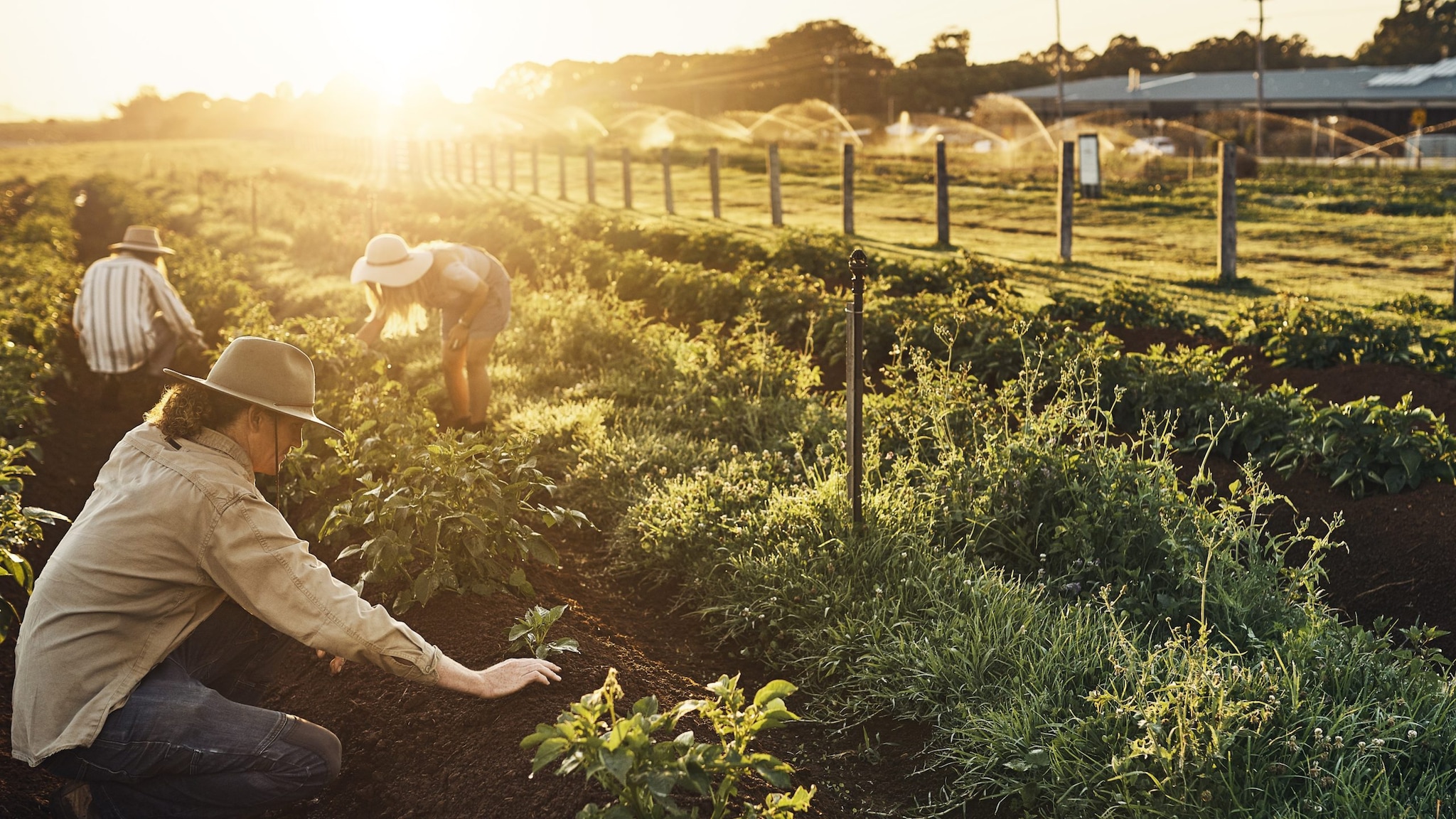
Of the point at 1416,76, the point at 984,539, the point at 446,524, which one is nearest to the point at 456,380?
the point at 446,524

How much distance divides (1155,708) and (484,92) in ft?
284

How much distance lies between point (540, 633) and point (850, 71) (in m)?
71.0

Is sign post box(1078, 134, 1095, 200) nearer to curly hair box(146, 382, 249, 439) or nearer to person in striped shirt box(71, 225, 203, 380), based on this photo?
person in striped shirt box(71, 225, 203, 380)

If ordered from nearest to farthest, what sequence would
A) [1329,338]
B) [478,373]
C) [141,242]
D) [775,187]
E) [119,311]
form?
[1329,338] < [478,373] < [119,311] < [141,242] < [775,187]

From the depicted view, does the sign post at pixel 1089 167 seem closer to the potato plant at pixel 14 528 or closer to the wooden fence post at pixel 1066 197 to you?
the wooden fence post at pixel 1066 197

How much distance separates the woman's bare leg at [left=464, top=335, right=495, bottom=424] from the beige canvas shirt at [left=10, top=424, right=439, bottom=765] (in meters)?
4.34

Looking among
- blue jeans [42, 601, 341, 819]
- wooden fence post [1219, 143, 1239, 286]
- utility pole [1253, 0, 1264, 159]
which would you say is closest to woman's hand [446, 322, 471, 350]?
blue jeans [42, 601, 341, 819]

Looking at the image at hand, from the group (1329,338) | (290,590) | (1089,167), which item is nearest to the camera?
(290,590)

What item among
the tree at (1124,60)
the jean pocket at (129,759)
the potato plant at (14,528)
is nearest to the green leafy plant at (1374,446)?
the jean pocket at (129,759)

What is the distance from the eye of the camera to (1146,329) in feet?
26.8

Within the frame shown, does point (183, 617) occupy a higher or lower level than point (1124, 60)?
lower

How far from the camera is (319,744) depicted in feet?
10.2

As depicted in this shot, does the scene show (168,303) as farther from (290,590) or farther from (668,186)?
(668,186)

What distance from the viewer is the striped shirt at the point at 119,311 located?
8172 mm
